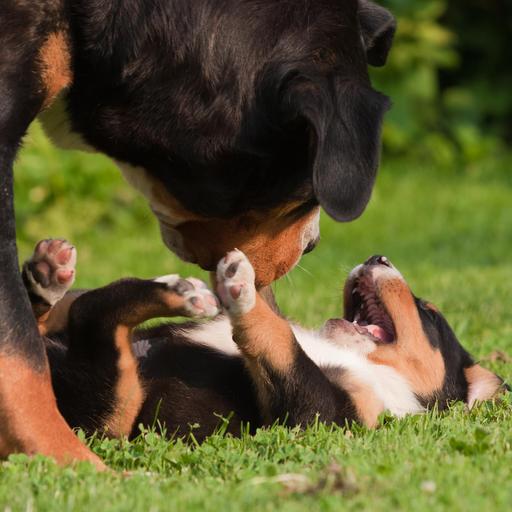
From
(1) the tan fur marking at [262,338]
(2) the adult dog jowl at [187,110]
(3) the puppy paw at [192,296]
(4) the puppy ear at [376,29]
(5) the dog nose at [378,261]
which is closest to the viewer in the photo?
(2) the adult dog jowl at [187,110]

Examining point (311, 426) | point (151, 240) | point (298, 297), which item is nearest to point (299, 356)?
point (311, 426)

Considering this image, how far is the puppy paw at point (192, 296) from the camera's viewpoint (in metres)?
4.15

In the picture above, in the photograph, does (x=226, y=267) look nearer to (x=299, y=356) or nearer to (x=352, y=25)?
(x=299, y=356)

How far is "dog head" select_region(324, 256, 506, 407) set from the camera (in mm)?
4966

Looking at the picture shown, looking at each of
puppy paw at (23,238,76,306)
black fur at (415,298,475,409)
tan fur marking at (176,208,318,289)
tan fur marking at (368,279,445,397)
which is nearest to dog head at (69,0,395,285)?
tan fur marking at (176,208,318,289)

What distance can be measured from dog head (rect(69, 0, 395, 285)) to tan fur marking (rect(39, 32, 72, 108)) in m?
0.06

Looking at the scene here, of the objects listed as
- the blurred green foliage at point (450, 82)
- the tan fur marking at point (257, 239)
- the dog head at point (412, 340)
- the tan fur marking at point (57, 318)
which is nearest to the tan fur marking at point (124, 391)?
the tan fur marking at point (257, 239)

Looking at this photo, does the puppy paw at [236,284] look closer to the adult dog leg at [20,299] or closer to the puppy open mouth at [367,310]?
the adult dog leg at [20,299]

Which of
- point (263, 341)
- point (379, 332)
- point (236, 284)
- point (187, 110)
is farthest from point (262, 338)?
point (379, 332)

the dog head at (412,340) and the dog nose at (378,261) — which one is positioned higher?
the dog nose at (378,261)

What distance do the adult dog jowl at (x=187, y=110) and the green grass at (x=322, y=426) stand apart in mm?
408

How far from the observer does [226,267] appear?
4.28 m

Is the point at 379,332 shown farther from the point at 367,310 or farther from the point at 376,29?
the point at 376,29

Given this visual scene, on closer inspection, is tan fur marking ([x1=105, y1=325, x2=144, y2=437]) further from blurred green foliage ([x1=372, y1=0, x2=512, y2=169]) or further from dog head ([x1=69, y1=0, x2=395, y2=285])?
blurred green foliage ([x1=372, y1=0, x2=512, y2=169])
